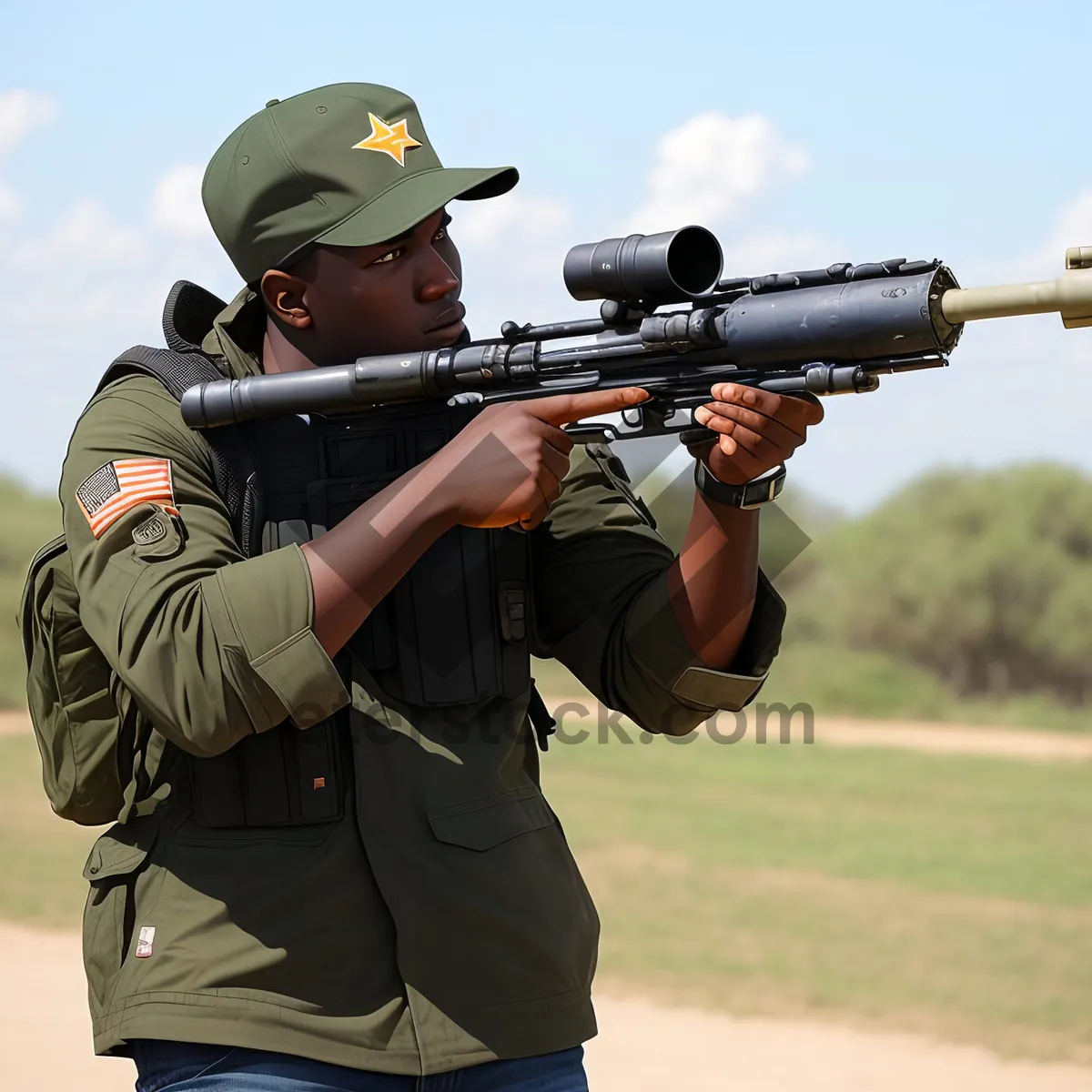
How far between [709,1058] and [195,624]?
573 centimetres

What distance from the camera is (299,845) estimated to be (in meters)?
2.50

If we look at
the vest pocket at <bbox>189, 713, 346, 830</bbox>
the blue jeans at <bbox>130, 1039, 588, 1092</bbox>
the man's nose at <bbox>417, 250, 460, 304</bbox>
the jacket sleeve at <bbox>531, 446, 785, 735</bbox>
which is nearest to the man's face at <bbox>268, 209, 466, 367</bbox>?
the man's nose at <bbox>417, 250, 460, 304</bbox>

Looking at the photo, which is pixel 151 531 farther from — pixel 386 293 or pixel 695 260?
pixel 695 260

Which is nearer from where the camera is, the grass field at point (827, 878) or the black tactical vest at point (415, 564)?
the black tactical vest at point (415, 564)

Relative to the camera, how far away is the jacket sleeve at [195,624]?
226cm

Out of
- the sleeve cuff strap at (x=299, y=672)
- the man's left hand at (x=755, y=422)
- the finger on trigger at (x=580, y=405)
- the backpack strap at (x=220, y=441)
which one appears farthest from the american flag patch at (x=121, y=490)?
the man's left hand at (x=755, y=422)

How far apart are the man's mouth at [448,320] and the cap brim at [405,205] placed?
168mm

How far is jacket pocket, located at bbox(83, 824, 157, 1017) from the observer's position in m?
2.52

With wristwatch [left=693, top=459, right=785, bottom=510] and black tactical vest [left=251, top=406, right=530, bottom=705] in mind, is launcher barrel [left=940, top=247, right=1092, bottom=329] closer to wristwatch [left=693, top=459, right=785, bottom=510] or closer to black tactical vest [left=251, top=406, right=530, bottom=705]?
wristwatch [left=693, top=459, right=785, bottom=510]

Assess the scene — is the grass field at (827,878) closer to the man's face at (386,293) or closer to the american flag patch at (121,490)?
the man's face at (386,293)

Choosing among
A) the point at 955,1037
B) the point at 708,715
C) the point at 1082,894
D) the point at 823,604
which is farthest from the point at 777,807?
the point at 708,715

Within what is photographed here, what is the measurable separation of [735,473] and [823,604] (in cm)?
1567

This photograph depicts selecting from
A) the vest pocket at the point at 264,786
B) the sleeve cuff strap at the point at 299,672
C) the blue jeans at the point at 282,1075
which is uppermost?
the sleeve cuff strap at the point at 299,672

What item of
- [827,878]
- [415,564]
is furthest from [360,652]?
[827,878]
